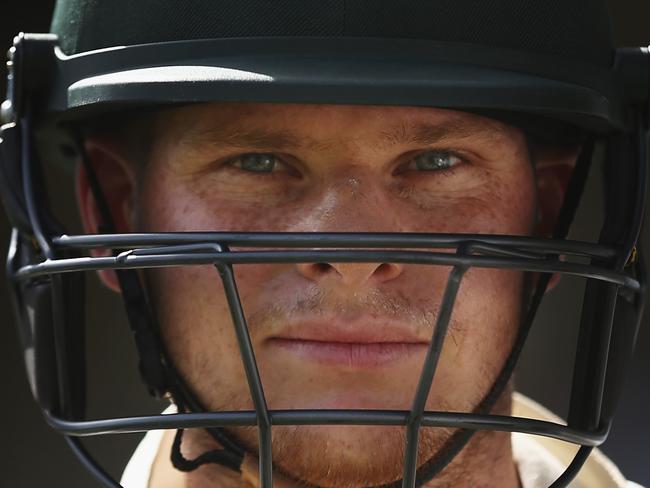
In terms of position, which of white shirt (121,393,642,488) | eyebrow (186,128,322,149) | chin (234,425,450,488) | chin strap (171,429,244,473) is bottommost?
white shirt (121,393,642,488)

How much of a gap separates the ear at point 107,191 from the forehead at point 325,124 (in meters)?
0.27

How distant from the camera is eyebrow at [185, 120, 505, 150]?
132cm

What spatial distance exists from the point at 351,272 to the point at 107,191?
0.49m

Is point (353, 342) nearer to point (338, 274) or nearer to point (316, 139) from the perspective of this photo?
point (338, 274)

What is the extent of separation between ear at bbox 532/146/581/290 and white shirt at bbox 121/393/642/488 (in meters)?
0.27

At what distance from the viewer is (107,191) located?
1.63 metres

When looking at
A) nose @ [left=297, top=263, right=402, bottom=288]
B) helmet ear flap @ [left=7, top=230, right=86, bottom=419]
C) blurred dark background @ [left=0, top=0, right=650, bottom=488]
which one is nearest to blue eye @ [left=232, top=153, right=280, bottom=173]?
nose @ [left=297, top=263, right=402, bottom=288]

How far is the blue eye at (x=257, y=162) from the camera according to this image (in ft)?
4.56

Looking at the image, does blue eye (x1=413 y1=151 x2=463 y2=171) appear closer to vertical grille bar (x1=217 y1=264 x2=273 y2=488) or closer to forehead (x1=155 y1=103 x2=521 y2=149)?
forehead (x1=155 y1=103 x2=521 y2=149)

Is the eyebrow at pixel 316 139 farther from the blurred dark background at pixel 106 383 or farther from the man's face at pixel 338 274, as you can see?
the blurred dark background at pixel 106 383

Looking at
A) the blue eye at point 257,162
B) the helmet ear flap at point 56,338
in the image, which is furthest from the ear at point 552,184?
the helmet ear flap at point 56,338

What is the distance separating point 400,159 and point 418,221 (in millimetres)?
75

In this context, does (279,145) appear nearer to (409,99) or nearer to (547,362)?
(409,99)

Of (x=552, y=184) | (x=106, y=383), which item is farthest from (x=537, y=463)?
(x=106, y=383)
